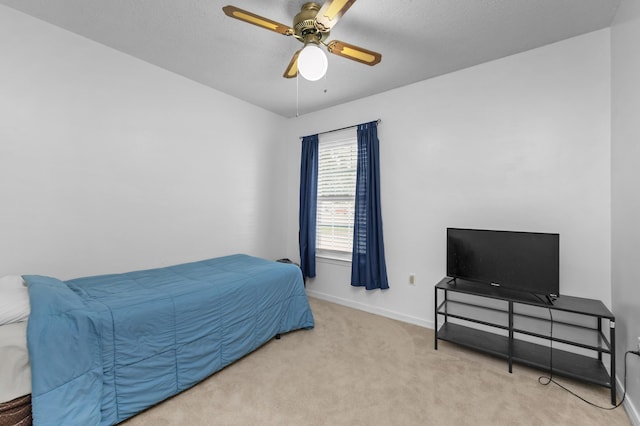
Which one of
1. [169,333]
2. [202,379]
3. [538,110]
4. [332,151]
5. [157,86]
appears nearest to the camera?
[169,333]

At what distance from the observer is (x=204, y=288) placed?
2061 millimetres

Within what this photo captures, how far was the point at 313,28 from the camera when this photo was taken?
67.1 inches

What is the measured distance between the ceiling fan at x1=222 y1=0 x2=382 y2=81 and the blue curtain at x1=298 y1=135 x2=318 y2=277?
1.97m

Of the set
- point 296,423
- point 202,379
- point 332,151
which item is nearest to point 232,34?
point 332,151

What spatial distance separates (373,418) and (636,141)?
2.31m

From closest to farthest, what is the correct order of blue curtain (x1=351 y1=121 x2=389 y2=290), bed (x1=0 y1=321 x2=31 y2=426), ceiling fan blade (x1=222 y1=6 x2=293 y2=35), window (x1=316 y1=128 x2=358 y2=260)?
bed (x1=0 y1=321 x2=31 y2=426) → ceiling fan blade (x1=222 y1=6 x2=293 y2=35) → blue curtain (x1=351 y1=121 x2=389 y2=290) → window (x1=316 y1=128 x2=358 y2=260)

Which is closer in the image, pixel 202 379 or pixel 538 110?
pixel 202 379

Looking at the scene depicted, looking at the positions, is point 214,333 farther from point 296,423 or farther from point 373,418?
point 373,418

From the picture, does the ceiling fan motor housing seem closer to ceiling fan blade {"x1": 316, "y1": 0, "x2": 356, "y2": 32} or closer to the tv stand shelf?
ceiling fan blade {"x1": 316, "y1": 0, "x2": 356, "y2": 32}

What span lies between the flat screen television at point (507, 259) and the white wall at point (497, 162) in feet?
0.88

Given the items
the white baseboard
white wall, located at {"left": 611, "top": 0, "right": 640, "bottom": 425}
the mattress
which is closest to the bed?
the mattress

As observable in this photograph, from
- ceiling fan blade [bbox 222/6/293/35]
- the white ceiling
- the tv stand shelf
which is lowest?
the tv stand shelf

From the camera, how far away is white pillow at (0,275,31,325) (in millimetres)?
1451

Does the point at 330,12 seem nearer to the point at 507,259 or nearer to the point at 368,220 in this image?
the point at 368,220
